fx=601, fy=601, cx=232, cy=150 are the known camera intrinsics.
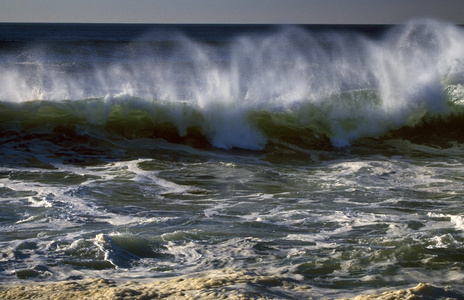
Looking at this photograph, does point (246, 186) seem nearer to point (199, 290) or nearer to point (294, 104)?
point (199, 290)

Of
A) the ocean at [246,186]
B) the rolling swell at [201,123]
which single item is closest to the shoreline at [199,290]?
the ocean at [246,186]

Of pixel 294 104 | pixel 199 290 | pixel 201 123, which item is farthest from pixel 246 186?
→ pixel 294 104

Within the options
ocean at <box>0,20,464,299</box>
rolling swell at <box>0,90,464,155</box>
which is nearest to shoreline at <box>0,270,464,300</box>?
ocean at <box>0,20,464,299</box>

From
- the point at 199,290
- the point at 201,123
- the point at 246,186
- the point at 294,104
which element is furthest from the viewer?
the point at 294,104

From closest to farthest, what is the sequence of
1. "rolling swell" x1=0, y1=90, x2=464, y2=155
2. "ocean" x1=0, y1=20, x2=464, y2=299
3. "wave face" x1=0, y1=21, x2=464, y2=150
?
"ocean" x1=0, y1=20, x2=464, y2=299
"rolling swell" x1=0, y1=90, x2=464, y2=155
"wave face" x1=0, y1=21, x2=464, y2=150

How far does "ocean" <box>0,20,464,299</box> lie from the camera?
4758 millimetres

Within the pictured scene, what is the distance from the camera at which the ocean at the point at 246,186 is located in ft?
15.6

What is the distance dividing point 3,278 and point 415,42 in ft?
49.8

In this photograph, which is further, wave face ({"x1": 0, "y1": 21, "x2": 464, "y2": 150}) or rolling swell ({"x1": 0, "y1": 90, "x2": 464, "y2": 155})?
wave face ({"x1": 0, "y1": 21, "x2": 464, "y2": 150})

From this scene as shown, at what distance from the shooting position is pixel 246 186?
8.44 metres

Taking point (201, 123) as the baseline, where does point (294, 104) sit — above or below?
above

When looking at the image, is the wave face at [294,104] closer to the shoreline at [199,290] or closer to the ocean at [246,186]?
the ocean at [246,186]

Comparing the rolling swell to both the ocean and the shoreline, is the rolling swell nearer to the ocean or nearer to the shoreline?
the ocean

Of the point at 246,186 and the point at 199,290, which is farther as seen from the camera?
the point at 246,186
